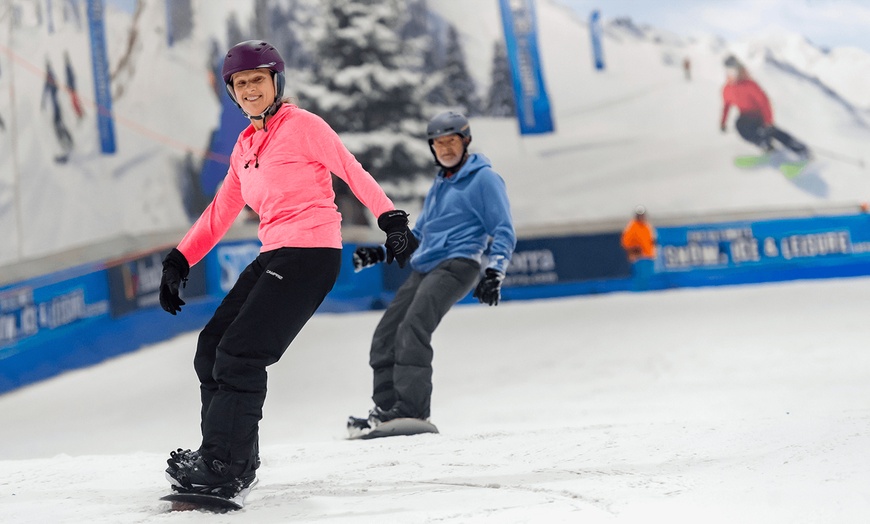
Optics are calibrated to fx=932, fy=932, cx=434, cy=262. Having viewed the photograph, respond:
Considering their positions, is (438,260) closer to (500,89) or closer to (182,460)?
(182,460)

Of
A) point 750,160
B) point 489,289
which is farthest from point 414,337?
point 750,160

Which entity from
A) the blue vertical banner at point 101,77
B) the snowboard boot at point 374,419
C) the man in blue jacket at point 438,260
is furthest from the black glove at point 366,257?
the blue vertical banner at point 101,77

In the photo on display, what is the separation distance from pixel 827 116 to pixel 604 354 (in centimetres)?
635

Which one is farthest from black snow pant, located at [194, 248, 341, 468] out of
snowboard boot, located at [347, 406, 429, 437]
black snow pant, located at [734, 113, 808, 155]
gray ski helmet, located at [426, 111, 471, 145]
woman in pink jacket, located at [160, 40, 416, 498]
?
black snow pant, located at [734, 113, 808, 155]

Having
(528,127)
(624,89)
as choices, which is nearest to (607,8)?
(624,89)

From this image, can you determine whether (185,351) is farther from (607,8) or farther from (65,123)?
(607,8)

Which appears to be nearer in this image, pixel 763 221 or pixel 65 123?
pixel 65 123

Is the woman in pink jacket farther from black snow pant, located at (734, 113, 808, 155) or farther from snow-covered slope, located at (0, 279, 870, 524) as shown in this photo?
black snow pant, located at (734, 113, 808, 155)

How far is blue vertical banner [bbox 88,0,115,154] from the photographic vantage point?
9.16 meters

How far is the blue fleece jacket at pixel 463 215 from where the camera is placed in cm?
479

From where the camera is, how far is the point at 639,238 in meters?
11.6

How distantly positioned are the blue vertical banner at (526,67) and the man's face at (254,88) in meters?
9.38

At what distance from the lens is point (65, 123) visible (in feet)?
27.8

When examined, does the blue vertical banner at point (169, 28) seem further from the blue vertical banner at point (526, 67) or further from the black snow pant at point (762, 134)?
the black snow pant at point (762, 134)
